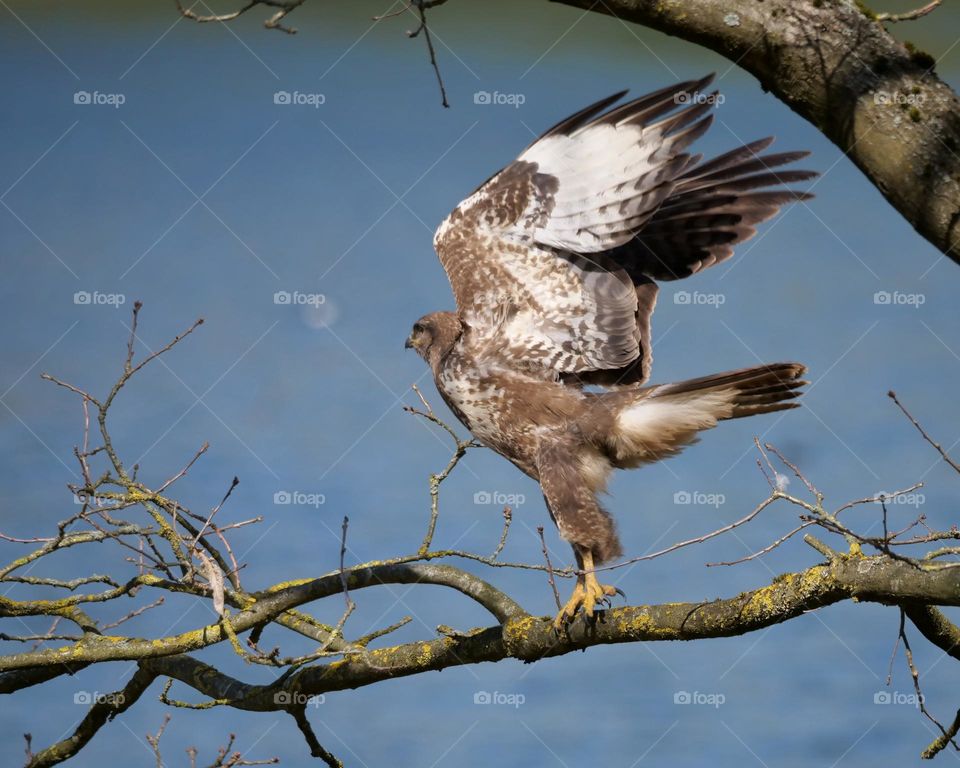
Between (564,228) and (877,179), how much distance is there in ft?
6.53

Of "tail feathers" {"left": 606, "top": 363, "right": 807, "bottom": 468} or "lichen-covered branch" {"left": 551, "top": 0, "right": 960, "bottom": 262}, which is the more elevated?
"lichen-covered branch" {"left": 551, "top": 0, "right": 960, "bottom": 262}

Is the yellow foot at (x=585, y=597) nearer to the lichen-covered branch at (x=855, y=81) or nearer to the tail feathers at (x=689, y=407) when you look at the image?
the tail feathers at (x=689, y=407)

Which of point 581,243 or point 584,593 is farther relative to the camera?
point 581,243

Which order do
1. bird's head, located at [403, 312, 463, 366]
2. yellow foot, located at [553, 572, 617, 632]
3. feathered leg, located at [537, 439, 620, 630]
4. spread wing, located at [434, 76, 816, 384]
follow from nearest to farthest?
1. yellow foot, located at [553, 572, 617, 632]
2. feathered leg, located at [537, 439, 620, 630]
3. spread wing, located at [434, 76, 816, 384]
4. bird's head, located at [403, 312, 463, 366]

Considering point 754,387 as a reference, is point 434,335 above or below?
above

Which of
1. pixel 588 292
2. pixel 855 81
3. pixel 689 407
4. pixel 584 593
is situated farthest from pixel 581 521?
pixel 855 81

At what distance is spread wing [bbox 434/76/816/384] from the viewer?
4.39m

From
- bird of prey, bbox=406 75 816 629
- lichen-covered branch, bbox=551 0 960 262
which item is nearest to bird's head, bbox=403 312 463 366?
bird of prey, bbox=406 75 816 629

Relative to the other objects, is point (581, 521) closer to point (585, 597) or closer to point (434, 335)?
point (585, 597)

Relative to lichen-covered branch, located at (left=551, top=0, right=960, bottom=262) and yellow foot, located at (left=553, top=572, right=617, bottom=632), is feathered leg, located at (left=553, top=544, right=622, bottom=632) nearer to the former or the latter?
yellow foot, located at (left=553, top=572, right=617, bottom=632)

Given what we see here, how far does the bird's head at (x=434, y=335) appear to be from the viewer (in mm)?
4656

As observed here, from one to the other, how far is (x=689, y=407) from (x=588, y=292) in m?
0.76

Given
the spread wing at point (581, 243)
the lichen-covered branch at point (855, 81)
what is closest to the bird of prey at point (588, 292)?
the spread wing at point (581, 243)

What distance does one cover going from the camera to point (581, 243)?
4473 mm
